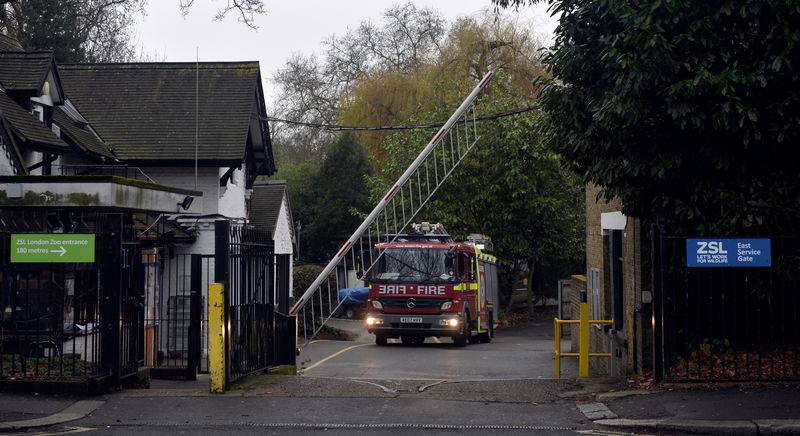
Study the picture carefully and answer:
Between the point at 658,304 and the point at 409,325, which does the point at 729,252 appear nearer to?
the point at 658,304

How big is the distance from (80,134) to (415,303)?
960cm

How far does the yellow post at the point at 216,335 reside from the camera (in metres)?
10.5

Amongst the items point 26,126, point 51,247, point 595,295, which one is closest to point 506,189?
point 595,295

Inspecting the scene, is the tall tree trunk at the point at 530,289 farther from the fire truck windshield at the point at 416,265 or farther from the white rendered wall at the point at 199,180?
the white rendered wall at the point at 199,180

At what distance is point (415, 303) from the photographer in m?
22.6

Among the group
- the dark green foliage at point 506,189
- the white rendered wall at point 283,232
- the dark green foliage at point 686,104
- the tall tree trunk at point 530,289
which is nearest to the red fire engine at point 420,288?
the white rendered wall at point 283,232

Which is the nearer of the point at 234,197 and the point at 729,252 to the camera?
the point at 729,252

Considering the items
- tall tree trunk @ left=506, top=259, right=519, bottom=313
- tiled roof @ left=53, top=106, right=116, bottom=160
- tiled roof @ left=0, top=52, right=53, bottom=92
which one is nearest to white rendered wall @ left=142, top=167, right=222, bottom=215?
tiled roof @ left=53, top=106, right=116, bottom=160

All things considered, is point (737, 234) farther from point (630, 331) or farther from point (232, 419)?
point (232, 419)

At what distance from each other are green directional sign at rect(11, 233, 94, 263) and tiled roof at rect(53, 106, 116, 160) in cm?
1075

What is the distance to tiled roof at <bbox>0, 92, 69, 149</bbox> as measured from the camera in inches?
692

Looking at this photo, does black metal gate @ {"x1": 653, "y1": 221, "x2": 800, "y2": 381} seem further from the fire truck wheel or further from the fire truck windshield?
the fire truck wheel

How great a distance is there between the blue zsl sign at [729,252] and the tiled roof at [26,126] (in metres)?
13.3

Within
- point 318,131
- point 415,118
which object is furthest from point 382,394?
point 318,131
